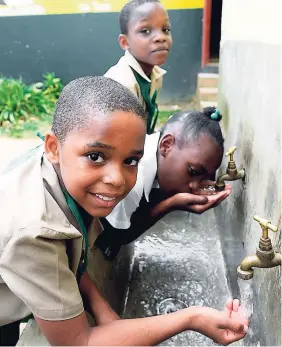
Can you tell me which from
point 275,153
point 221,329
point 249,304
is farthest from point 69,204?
point 249,304

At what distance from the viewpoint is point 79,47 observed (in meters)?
6.12

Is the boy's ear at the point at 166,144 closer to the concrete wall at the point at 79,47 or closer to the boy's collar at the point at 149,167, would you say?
the boy's collar at the point at 149,167

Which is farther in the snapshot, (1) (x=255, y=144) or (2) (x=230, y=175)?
(2) (x=230, y=175)

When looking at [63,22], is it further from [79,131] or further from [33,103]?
→ [79,131]

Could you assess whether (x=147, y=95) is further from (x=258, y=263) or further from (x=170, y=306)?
(x=258, y=263)

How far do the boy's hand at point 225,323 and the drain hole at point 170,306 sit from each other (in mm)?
796

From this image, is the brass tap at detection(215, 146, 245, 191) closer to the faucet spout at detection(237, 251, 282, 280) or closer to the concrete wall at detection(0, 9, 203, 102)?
the faucet spout at detection(237, 251, 282, 280)

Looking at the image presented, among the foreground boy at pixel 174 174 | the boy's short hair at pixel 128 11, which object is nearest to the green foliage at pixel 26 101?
the boy's short hair at pixel 128 11

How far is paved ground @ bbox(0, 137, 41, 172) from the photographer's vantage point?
182 inches

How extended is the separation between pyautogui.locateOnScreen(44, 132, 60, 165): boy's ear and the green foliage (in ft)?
14.7

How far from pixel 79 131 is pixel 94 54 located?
17.1ft

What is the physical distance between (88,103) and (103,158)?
15 cm

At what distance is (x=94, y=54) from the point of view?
6.13m

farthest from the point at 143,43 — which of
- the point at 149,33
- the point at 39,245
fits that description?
the point at 39,245
